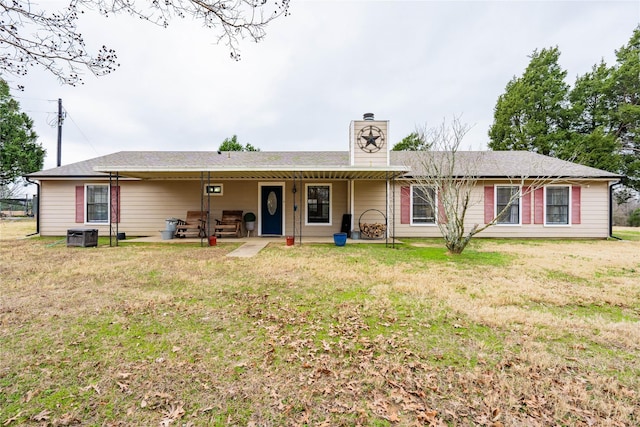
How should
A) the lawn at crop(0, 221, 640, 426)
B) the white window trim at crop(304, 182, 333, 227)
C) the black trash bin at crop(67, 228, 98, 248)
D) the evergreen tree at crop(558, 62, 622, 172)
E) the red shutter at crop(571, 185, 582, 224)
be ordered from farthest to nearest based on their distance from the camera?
1. the evergreen tree at crop(558, 62, 622, 172)
2. the white window trim at crop(304, 182, 333, 227)
3. the red shutter at crop(571, 185, 582, 224)
4. the black trash bin at crop(67, 228, 98, 248)
5. the lawn at crop(0, 221, 640, 426)

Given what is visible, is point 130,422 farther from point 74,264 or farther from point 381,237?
point 381,237

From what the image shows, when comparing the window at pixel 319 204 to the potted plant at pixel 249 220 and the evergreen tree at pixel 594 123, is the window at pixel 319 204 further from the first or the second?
the evergreen tree at pixel 594 123

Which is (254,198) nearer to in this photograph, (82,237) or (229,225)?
(229,225)

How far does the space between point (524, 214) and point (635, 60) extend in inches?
711

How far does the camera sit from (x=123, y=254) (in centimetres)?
739

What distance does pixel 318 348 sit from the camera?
270 cm

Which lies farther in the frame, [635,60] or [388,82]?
[635,60]

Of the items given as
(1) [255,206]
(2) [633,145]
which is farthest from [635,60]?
(1) [255,206]

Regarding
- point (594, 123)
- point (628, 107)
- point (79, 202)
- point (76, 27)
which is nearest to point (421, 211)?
point (76, 27)

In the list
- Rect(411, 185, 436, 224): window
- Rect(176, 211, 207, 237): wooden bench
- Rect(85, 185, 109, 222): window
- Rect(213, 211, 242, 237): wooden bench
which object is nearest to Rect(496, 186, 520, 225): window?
Rect(411, 185, 436, 224): window

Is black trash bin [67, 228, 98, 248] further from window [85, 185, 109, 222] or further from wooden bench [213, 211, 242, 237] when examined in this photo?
wooden bench [213, 211, 242, 237]

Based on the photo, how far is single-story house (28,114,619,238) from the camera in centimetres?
1071

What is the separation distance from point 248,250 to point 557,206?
1122 cm

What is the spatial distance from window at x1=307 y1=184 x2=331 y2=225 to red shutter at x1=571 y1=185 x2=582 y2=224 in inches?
352
